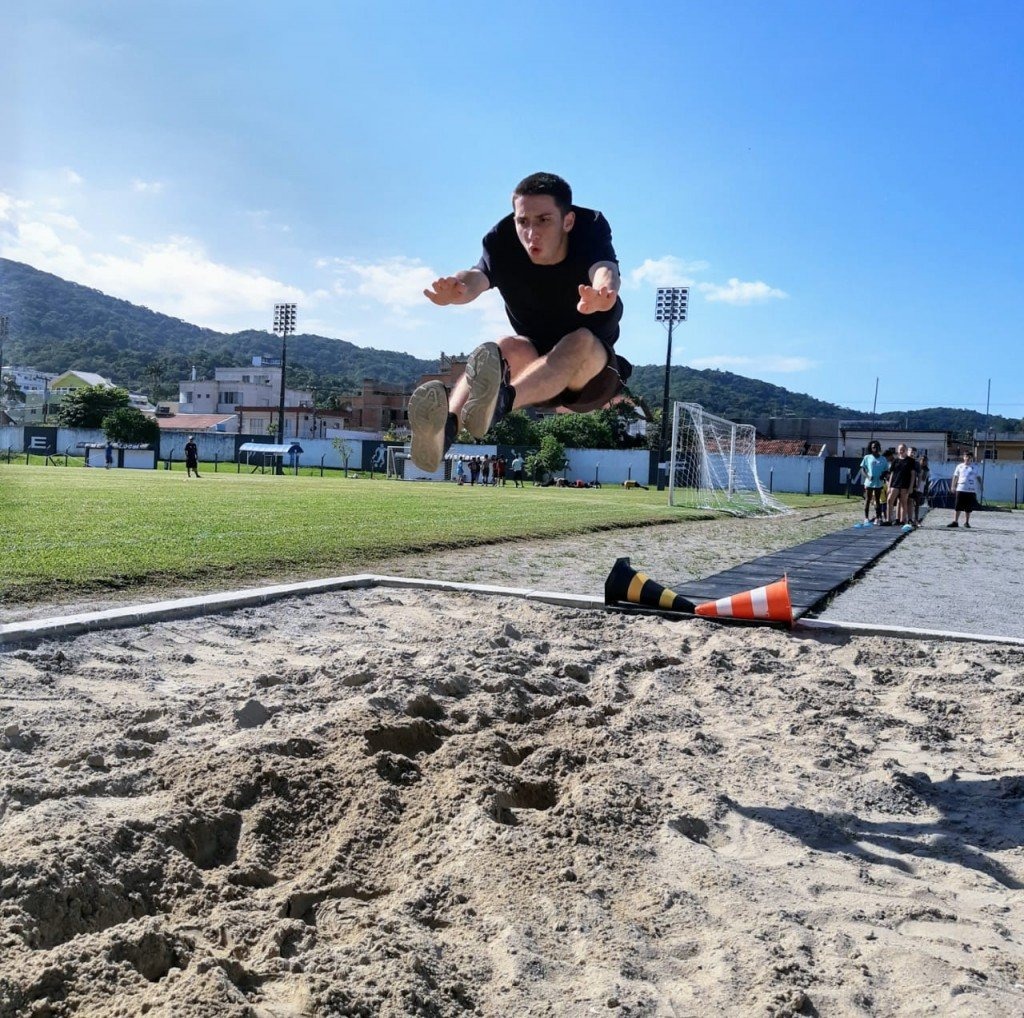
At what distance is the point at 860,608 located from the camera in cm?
886

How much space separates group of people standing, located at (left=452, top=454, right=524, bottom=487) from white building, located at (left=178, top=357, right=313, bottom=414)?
44.2 ft

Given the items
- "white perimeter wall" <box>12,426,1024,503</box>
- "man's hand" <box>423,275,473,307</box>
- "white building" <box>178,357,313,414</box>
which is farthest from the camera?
"white perimeter wall" <box>12,426,1024,503</box>

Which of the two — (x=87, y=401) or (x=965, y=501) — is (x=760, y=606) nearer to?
(x=87, y=401)

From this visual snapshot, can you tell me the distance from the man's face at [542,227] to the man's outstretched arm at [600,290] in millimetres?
289

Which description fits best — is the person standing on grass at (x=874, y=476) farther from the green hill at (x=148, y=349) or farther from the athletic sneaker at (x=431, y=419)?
the athletic sneaker at (x=431, y=419)

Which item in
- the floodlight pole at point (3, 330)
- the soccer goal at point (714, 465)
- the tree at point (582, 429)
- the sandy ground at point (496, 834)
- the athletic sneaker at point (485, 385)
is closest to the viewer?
the sandy ground at point (496, 834)

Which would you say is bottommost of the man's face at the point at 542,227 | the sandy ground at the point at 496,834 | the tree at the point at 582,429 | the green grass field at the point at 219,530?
the sandy ground at the point at 496,834

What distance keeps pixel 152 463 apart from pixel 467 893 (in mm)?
50314

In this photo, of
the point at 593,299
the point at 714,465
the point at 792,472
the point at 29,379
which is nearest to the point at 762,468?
the point at 792,472

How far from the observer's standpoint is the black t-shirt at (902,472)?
2064cm

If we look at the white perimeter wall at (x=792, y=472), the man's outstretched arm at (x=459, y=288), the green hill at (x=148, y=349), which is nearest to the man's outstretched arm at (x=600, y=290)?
the man's outstretched arm at (x=459, y=288)

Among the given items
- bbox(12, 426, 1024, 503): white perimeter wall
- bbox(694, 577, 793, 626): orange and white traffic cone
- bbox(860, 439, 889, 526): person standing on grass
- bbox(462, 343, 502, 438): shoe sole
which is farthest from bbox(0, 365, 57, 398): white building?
bbox(12, 426, 1024, 503): white perimeter wall

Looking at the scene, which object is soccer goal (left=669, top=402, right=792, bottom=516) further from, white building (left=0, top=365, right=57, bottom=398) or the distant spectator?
white building (left=0, top=365, right=57, bottom=398)

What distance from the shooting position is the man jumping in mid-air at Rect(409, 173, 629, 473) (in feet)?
14.5
